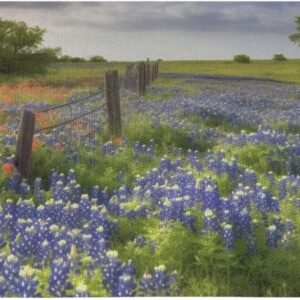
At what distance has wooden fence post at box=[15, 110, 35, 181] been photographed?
6.23 meters

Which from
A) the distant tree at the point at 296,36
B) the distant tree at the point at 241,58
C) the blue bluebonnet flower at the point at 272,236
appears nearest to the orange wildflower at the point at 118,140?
the distant tree at the point at 241,58

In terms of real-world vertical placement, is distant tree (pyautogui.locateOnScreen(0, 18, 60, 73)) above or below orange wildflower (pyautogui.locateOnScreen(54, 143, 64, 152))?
above

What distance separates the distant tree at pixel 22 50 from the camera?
7.79 meters

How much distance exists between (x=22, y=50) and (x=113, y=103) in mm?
2028

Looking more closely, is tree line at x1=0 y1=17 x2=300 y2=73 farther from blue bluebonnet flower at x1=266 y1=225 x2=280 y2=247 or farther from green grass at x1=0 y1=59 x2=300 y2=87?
blue bluebonnet flower at x1=266 y1=225 x2=280 y2=247

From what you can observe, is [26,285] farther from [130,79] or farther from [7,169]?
[130,79]

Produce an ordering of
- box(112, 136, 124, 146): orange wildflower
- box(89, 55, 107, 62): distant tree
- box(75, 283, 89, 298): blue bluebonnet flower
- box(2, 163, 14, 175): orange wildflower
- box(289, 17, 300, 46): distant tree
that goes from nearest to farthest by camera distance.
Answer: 1. box(75, 283, 89, 298): blue bluebonnet flower
2. box(2, 163, 14, 175): orange wildflower
3. box(89, 55, 107, 62): distant tree
4. box(289, 17, 300, 46): distant tree
5. box(112, 136, 124, 146): orange wildflower

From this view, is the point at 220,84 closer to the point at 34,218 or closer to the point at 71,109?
the point at 71,109

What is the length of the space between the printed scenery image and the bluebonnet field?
1 centimetres

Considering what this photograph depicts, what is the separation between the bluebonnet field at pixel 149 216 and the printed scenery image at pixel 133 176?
0.01 metres

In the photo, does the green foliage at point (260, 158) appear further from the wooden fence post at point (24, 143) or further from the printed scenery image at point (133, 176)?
the wooden fence post at point (24, 143)

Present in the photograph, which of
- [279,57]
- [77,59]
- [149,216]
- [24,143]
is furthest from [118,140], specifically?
[149,216]

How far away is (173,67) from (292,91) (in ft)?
13.7

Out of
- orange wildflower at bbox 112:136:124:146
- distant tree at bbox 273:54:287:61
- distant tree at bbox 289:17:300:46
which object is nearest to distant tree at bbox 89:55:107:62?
orange wildflower at bbox 112:136:124:146
